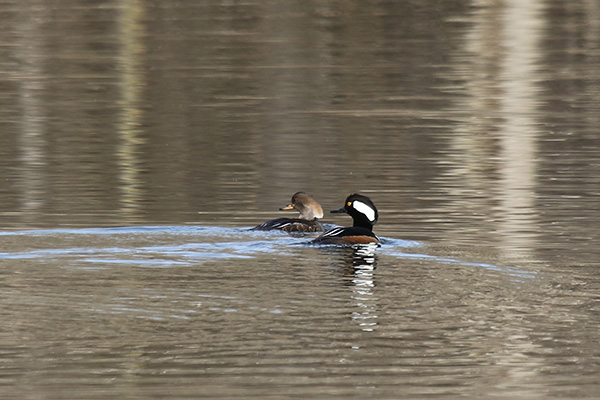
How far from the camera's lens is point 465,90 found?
26328mm

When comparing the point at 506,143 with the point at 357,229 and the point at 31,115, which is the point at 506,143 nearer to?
the point at 357,229

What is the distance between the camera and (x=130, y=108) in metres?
24.8

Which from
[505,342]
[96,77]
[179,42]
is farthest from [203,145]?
[179,42]

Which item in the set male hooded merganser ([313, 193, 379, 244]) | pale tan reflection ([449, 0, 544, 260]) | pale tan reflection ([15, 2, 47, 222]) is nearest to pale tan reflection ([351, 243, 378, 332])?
male hooded merganser ([313, 193, 379, 244])

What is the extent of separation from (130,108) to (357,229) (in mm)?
12565

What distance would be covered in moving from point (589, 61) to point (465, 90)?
6.24m

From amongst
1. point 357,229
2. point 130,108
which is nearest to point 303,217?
point 357,229

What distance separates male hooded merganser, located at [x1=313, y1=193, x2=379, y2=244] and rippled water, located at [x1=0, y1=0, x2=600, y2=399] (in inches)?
7.7

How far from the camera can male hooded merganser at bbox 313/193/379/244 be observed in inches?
502

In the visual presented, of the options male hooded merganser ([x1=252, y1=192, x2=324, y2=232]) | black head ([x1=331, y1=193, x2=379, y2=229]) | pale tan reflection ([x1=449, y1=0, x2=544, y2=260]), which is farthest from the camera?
pale tan reflection ([x1=449, y1=0, x2=544, y2=260])

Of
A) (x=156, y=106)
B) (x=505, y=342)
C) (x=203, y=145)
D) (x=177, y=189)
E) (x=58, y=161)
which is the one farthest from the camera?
(x=156, y=106)

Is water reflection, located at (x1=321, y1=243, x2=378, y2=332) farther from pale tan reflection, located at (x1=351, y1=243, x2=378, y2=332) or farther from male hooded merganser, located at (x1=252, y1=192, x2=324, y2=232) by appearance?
male hooded merganser, located at (x1=252, y1=192, x2=324, y2=232)

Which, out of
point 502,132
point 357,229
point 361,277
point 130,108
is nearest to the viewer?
point 361,277

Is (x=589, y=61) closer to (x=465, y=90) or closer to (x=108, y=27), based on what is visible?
(x=465, y=90)
